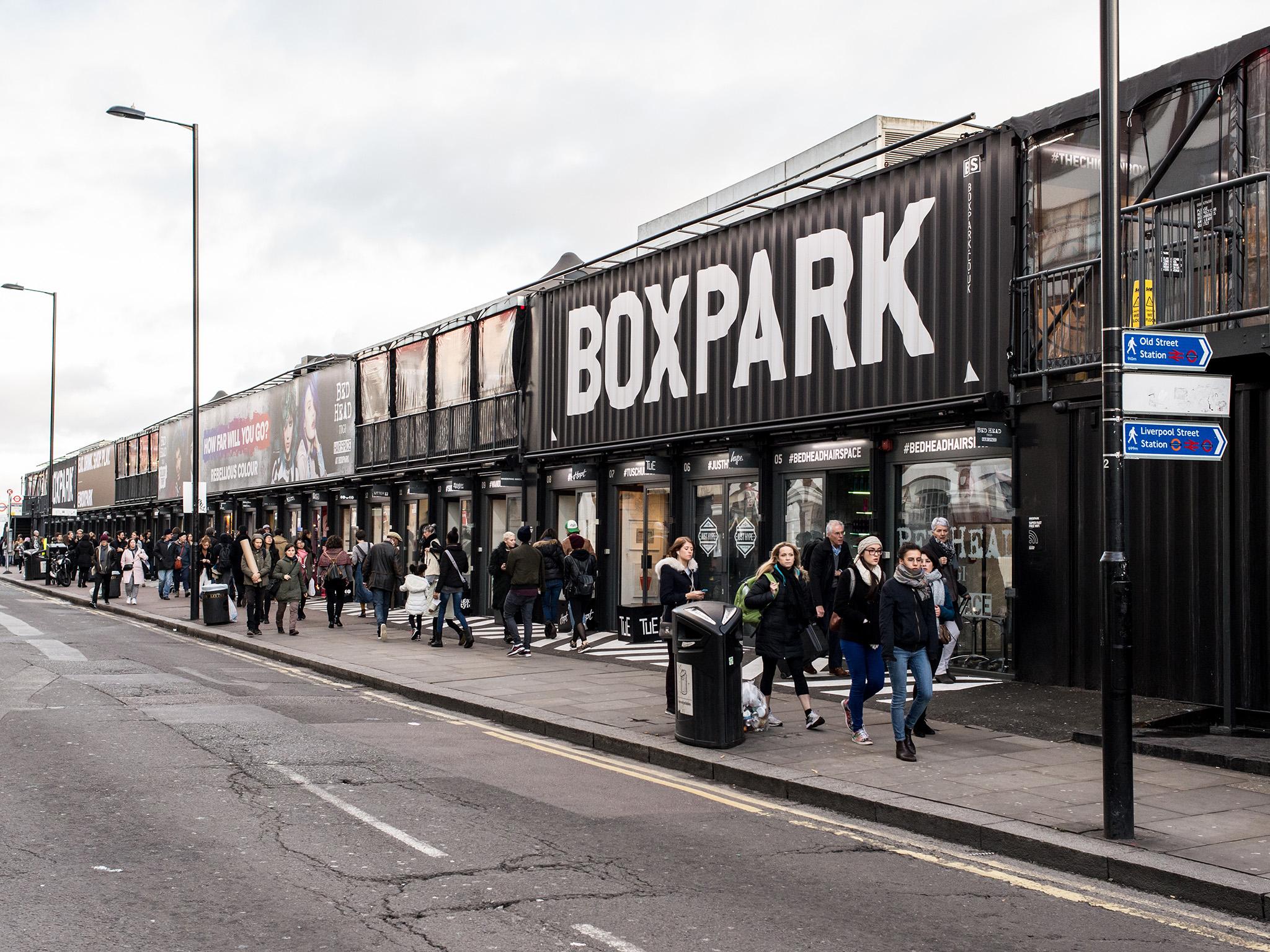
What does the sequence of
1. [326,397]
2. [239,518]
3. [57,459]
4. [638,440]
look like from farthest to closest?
[57,459]
[239,518]
[326,397]
[638,440]

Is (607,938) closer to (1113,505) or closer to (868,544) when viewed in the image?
(1113,505)

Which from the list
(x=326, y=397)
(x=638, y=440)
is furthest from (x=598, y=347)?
(x=326, y=397)

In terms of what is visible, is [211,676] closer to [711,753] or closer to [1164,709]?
[711,753]

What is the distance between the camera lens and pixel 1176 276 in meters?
12.0

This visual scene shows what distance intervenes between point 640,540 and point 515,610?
13.7 feet

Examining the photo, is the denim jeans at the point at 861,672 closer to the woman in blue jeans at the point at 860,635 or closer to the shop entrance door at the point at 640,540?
the woman in blue jeans at the point at 860,635

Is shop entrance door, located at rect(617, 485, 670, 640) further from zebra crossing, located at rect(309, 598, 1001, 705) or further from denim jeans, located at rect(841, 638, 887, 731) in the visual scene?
denim jeans, located at rect(841, 638, 887, 731)

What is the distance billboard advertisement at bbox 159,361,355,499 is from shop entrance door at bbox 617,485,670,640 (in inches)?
550

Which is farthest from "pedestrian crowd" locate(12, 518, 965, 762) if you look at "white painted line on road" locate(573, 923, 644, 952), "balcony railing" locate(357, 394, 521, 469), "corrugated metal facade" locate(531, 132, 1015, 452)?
"white painted line on road" locate(573, 923, 644, 952)

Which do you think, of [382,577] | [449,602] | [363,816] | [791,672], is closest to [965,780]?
[791,672]

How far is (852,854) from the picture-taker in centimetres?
718

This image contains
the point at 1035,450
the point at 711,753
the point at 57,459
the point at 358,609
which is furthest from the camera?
the point at 57,459

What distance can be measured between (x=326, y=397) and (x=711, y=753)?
28.5 m

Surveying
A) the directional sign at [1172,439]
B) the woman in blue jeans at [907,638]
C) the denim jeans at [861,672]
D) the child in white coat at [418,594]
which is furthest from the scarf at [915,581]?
the child in white coat at [418,594]
